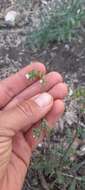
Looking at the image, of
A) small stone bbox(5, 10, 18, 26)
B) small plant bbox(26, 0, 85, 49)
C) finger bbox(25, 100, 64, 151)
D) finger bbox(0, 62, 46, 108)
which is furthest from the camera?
small stone bbox(5, 10, 18, 26)

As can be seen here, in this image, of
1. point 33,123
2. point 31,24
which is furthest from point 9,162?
point 31,24

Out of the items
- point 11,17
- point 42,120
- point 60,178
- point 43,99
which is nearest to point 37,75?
point 43,99

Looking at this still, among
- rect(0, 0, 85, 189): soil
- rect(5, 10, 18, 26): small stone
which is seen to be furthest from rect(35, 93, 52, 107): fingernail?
rect(5, 10, 18, 26): small stone

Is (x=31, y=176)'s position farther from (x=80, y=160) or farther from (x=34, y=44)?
(x=34, y=44)

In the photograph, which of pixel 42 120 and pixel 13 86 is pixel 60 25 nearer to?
pixel 13 86

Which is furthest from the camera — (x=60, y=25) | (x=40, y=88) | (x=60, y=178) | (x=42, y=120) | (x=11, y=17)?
(x=11, y=17)

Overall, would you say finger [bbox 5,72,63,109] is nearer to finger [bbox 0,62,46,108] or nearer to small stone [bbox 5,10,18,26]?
finger [bbox 0,62,46,108]

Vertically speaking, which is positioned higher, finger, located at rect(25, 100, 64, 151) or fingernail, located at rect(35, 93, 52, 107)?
fingernail, located at rect(35, 93, 52, 107)

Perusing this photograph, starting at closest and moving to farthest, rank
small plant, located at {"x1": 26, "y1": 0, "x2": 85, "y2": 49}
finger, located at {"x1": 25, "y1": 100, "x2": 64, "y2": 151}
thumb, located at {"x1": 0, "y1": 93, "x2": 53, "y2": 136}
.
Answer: thumb, located at {"x1": 0, "y1": 93, "x2": 53, "y2": 136} < finger, located at {"x1": 25, "y1": 100, "x2": 64, "y2": 151} < small plant, located at {"x1": 26, "y1": 0, "x2": 85, "y2": 49}
